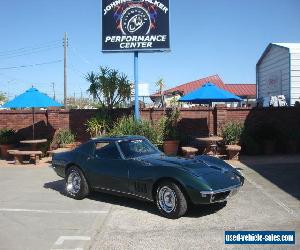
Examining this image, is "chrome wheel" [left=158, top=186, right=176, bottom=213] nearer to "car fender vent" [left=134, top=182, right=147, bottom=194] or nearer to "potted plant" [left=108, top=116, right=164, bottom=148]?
"car fender vent" [left=134, top=182, right=147, bottom=194]

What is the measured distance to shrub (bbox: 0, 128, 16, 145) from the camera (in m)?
16.7

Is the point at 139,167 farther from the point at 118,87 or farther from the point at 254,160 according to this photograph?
the point at 118,87

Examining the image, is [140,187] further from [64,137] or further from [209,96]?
[64,137]

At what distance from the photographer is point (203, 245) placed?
5898 mm

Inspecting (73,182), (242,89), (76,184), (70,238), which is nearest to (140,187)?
(70,238)

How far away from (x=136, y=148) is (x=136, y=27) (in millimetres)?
8249

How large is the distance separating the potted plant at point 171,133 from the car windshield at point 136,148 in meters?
5.98

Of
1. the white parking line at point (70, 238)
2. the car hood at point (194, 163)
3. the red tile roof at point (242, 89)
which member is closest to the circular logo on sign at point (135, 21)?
the car hood at point (194, 163)

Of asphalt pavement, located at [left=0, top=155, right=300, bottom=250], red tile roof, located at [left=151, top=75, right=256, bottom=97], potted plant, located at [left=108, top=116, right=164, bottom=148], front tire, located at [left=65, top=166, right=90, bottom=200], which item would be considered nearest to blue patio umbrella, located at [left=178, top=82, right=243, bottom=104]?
potted plant, located at [left=108, top=116, right=164, bottom=148]

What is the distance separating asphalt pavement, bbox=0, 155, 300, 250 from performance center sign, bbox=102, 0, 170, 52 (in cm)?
713

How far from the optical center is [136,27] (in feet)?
52.1

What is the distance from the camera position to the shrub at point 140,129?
48.6 ft

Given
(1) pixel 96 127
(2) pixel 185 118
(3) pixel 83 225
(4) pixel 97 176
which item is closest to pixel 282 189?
(4) pixel 97 176

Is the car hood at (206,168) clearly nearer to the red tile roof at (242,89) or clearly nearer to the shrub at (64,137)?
the shrub at (64,137)
